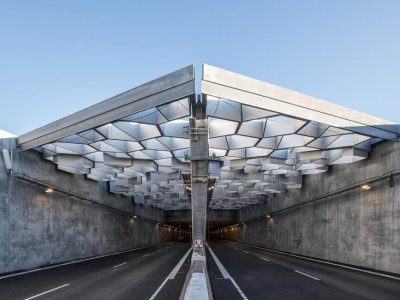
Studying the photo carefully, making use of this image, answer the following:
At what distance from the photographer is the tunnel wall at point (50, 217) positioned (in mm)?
20438

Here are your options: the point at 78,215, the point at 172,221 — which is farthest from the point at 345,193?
the point at 172,221

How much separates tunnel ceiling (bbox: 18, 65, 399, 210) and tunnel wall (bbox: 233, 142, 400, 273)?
1482 millimetres

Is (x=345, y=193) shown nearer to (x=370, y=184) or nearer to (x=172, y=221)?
(x=370, y=184)

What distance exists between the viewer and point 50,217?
25453mm

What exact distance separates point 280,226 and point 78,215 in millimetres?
25602

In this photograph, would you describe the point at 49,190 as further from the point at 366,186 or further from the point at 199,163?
the point at 366,186

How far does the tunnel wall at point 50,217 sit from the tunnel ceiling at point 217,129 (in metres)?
1.45

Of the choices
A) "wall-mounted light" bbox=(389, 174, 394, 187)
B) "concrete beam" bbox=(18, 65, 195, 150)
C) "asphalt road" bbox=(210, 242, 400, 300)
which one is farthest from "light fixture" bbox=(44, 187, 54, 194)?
"wall-mounted light" bbox=(389, 174, 394, 187)

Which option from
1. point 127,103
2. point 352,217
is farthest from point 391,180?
point 127,103

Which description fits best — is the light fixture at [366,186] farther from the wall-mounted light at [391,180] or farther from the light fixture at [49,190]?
the light fixture at [49,190]

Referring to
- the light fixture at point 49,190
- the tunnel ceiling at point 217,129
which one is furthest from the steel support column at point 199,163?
the light fixture at point 49,190

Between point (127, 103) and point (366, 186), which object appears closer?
point (127, 103)

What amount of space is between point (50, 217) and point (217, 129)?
15099 millimetres

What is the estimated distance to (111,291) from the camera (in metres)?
14.2
